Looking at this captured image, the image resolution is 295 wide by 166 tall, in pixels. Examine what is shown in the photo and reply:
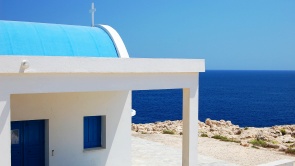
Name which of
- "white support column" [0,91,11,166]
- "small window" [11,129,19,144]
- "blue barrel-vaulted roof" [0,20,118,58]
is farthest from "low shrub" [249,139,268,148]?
"white support column" [0,91,11,166]

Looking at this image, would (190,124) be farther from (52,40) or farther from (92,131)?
(52,40)

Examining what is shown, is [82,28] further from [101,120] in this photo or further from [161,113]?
[161,113]

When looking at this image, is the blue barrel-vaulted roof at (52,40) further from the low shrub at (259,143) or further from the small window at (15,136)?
the low shrub at (259,143)

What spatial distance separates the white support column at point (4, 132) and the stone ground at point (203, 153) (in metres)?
7.07

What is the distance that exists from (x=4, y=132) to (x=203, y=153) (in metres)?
11.6

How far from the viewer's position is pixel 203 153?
1827 centimetres

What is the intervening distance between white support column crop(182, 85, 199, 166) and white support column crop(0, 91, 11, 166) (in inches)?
204

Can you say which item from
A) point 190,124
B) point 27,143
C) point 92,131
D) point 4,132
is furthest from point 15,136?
point 190,124

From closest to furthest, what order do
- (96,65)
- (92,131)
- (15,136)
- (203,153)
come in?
→ (96,65) → (15,136) → (92,131) → (203,153)

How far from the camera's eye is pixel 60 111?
12.5 m

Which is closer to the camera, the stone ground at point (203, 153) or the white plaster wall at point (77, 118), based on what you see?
the white plaster wall at point (77, 118)

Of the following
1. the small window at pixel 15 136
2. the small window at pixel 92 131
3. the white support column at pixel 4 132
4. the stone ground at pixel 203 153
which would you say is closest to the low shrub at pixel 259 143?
the stone ground at pixel 203 153

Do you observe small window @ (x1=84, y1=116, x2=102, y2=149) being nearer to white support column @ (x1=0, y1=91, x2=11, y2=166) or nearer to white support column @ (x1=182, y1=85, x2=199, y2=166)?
white support column @ (x1=182, y1=85, x2=199, y2=166)

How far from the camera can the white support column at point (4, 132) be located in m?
8.54
